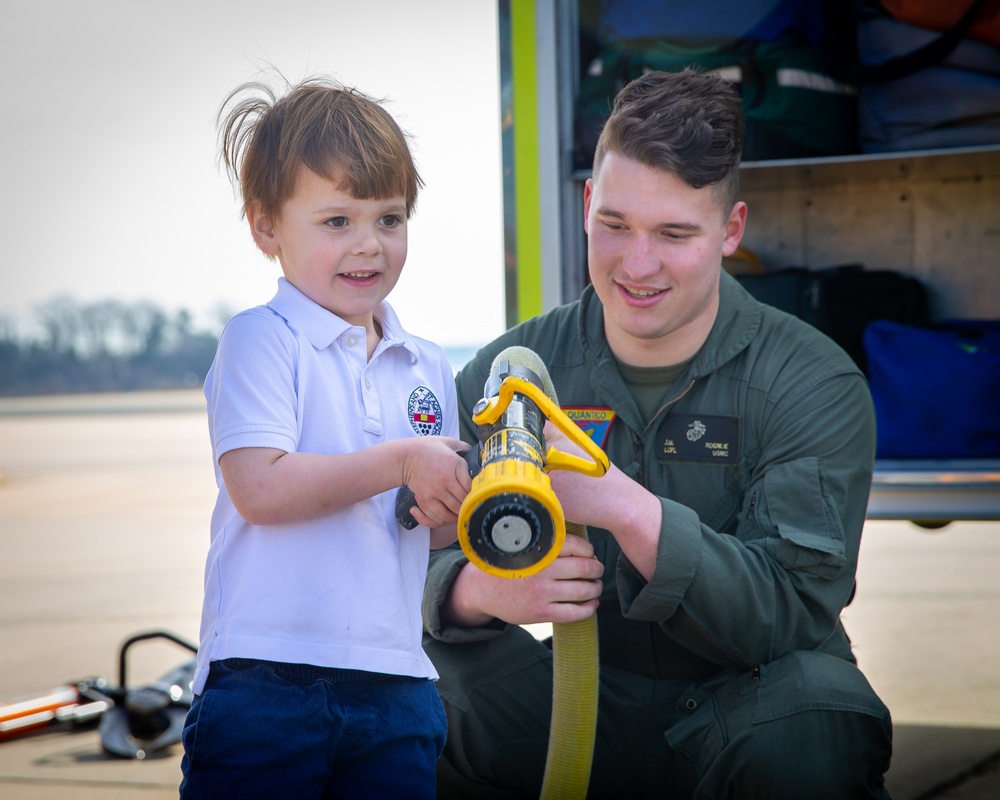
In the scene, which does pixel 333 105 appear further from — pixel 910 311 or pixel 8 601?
pixel 8 601

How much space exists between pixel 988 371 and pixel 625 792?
1.81 m

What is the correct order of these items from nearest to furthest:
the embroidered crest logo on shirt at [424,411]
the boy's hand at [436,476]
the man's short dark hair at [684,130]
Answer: the boy's hand at [436,476] → the embroidered crest logo on shirt at [424,411] → the man's short dark hair at [684,130]

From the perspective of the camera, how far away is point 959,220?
12.4 ft

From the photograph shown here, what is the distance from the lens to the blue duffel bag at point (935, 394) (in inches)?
127

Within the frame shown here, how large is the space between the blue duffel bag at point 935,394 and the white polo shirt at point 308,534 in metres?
2.01

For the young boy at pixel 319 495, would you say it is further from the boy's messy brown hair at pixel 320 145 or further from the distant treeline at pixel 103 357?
the distant treeline at pixel 103 357

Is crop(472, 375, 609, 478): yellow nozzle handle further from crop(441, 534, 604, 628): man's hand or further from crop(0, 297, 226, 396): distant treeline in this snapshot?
crop(0, 297, 226, 396): distant treeline

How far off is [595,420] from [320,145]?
968mm

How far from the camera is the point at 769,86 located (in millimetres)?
3271

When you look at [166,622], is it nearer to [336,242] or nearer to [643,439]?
[643,439]

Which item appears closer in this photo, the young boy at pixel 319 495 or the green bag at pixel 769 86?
the young boy at pixel 319 495

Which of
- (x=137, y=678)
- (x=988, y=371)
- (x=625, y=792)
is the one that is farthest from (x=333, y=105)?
(x=137, y=678)

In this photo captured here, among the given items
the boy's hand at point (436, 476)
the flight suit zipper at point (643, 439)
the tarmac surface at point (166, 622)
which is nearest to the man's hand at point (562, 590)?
the boy's hand at point (436, 476)

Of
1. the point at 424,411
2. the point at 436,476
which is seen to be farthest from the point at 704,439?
the point at 436,476
